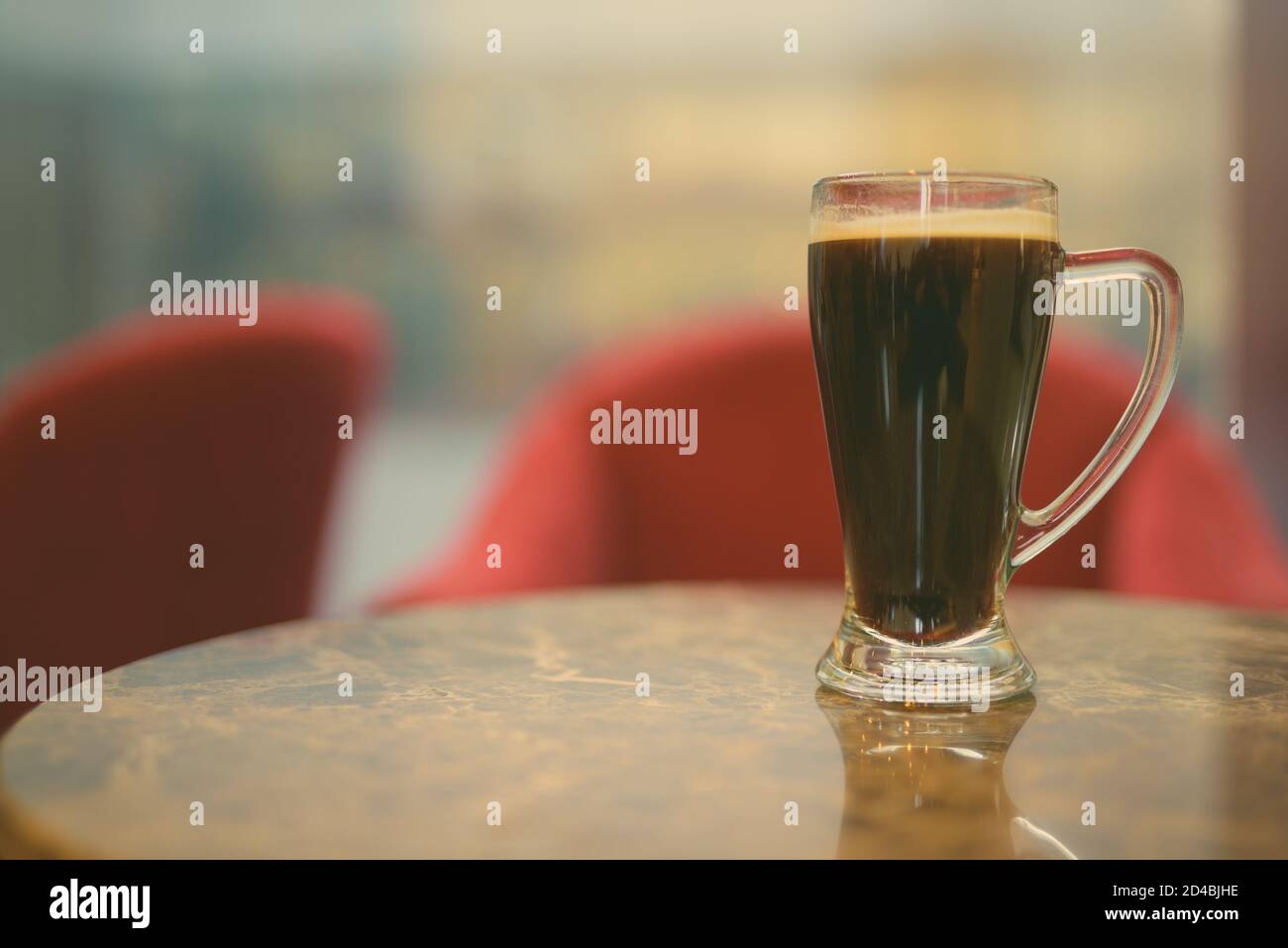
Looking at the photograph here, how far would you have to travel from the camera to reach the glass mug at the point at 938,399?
1.80 ft

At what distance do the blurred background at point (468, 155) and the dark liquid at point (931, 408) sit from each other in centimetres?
291

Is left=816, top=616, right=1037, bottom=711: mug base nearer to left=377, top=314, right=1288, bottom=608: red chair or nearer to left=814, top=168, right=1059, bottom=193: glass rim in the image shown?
left=814, top=168, right=1059, bottom=193: glass rim

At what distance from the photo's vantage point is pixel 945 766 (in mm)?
450

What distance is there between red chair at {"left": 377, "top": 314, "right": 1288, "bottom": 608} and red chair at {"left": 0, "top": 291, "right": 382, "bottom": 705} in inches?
8.5

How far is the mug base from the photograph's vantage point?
54cm

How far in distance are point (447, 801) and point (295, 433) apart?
103 cm

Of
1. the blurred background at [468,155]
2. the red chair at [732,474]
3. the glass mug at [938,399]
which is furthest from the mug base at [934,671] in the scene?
the blurred background at [468,155]

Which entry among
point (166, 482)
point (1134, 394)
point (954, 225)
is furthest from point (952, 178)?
point (166, 482)

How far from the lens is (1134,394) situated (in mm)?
594

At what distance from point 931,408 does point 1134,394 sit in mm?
108

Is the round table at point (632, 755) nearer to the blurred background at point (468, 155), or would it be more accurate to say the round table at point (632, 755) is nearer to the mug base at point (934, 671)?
the mug base at point (934, 671)

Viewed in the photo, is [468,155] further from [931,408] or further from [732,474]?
[931,408]

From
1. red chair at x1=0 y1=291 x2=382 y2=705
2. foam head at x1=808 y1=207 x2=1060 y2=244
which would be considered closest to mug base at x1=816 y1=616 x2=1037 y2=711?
foam head at x1=808 y1=207 x2=1060 y2=244
